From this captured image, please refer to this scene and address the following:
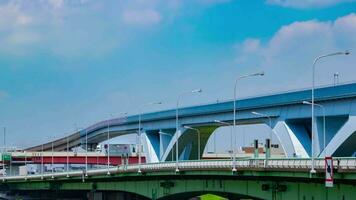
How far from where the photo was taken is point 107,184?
10244 cm

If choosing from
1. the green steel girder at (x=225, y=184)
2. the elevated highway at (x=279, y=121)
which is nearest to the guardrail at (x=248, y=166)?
the green steel girder at (x=225, y=184)

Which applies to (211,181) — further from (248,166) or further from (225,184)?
(248,166)

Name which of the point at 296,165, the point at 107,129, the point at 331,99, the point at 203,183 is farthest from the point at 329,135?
the point at 107,129

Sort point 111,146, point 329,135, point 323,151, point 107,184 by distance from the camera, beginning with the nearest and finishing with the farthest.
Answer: point 323,151 → point 329,135 → point 107,184 → point 111,146

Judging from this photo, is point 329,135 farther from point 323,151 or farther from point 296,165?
point 296,165

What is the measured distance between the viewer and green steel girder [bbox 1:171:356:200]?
5250cm

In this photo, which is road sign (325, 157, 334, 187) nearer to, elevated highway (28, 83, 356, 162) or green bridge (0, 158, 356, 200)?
green bridge (0, 158, 356, 200)

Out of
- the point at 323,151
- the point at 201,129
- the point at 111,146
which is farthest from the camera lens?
the point at 111,146

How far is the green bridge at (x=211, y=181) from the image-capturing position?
51969 millimetres

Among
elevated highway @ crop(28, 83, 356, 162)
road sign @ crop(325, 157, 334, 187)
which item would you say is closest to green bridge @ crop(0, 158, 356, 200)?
road sign @ crop(325, 157, 334, 187)

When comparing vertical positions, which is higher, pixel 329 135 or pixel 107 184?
pixel 329 135

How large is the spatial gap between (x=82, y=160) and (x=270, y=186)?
349 ft

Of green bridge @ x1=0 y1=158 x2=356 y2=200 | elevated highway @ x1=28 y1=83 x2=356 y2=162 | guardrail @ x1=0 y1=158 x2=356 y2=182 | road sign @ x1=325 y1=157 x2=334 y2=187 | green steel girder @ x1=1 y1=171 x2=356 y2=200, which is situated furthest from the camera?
elevated highway @ x1=28 y1=83 x2=356 y2=162

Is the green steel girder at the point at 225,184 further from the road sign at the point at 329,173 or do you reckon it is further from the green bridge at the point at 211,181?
the road sign at the point at 329,173
